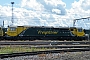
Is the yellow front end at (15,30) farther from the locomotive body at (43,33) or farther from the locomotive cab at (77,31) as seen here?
the locomotive cab at (77,31)

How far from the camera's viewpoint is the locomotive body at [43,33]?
41031mm

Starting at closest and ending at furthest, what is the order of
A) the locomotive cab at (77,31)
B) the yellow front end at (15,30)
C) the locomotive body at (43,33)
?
1. the yellow front end at (15,30)
2. the locomotive body at (43,33)
3. the locomotive cab at (77,31)

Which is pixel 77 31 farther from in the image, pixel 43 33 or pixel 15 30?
pixel 15 30

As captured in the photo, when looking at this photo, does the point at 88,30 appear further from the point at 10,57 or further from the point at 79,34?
the point at 10,57

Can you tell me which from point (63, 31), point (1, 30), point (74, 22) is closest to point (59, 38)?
point (63, 31)

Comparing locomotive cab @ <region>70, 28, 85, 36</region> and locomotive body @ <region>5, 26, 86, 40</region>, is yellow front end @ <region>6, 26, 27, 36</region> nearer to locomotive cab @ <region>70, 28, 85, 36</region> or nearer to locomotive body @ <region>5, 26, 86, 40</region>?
locomotive body @ <region>5, 26, 86, 40</region>

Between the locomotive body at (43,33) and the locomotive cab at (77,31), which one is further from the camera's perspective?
the locomotive cab at (77,31)

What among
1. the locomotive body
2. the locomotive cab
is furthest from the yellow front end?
the locomotive cab

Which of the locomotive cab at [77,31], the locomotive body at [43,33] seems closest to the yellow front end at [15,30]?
the locomotive body at [43,33]

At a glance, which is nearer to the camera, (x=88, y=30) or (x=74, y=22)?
(x=88, y=30)

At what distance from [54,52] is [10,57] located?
438cm

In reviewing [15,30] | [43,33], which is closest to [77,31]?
[43,33]

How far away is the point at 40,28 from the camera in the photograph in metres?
43.0

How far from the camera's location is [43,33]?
43000mm
